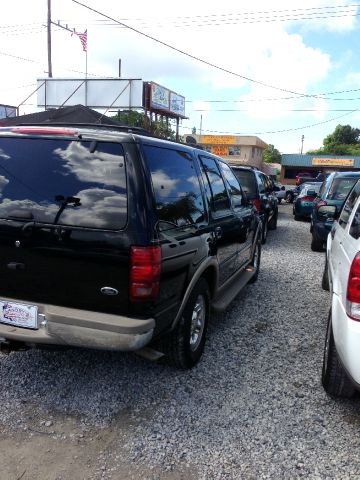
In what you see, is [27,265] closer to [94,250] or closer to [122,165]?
[94,250]

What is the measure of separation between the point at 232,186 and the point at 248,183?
441 cm

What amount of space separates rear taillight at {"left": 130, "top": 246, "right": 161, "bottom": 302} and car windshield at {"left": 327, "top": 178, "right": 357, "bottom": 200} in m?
7.15

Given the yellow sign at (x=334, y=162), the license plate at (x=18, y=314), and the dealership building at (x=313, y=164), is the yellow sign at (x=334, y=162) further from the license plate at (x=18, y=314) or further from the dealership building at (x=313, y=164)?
the license plate at (x=18, y=314)

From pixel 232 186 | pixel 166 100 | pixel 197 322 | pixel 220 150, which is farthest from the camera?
pixel 220 150

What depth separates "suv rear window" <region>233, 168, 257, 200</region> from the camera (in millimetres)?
9344

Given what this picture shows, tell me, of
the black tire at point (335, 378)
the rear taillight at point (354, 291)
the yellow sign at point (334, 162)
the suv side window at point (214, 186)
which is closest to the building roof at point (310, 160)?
the yellow sign at point (334, 162)

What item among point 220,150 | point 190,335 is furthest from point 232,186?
point 220,150

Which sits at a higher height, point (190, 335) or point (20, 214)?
point (20, 214)

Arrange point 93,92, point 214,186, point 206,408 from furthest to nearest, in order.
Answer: point 93,92, point 214,186, point 206,408

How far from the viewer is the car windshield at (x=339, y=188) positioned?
9.00 meters

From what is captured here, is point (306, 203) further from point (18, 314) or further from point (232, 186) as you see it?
point (18, 314)

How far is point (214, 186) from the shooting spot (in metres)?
4.27

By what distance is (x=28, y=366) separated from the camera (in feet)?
12.1

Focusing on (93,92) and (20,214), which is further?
(93,92)
